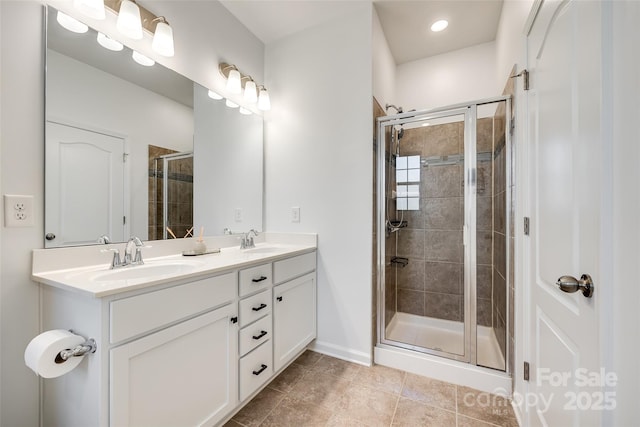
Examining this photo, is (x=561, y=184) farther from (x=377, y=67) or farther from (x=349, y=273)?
(x=377, y=67)

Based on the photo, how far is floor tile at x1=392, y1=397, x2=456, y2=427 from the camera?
1.40 metres

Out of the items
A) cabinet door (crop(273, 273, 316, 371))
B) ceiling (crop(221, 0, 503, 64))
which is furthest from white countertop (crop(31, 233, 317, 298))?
ceiling (crop(221, 0, 503, 64))

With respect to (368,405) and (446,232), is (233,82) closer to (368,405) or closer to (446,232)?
(446,232)

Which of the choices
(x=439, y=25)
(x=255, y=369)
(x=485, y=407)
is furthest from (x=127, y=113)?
(x=485, y=407)

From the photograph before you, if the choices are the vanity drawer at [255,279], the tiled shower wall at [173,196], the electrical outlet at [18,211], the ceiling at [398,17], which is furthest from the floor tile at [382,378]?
the ceiling at [398,17]

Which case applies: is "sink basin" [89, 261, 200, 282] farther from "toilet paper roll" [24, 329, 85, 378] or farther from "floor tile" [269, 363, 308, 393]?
"floor tile" [269, 363, 308, 393]

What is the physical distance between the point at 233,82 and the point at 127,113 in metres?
0.81

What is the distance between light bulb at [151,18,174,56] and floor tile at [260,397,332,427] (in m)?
2.13

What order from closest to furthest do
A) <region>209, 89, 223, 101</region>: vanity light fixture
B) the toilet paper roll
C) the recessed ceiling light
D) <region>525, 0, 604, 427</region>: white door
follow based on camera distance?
<region>525, 0, 604, 427</region>: white door, the toilet paper roll, <region>209, 89, 223, 101</region>: vanity light fixture, the recessed ceiling light

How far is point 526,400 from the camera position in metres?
1.31

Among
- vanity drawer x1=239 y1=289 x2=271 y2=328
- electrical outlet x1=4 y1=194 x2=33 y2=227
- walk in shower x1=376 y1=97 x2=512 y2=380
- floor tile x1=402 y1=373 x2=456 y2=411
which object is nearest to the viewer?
electrical outlet x1=4 y1=194 x2=33 y2=227

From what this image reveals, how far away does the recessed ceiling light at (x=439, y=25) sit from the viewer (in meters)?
2.16

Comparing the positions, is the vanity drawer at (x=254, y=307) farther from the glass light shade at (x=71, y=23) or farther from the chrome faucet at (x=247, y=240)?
the glass light shade at (x=71, y=23)

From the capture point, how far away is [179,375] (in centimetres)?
109
